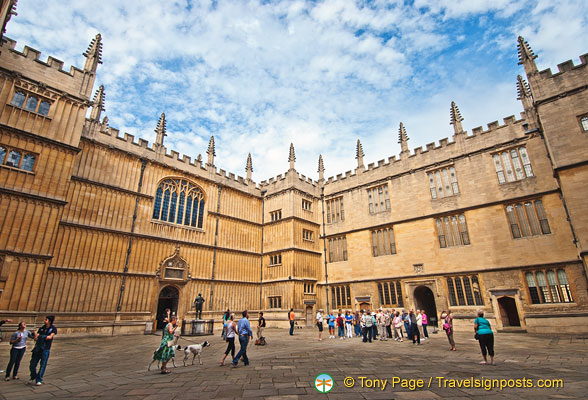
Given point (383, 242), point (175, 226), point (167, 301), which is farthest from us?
point (383, 242)

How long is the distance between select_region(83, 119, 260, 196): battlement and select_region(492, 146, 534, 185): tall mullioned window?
60.6 ft

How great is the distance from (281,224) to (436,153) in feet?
43.1

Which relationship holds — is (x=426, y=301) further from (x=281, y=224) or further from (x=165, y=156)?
(x=165, y=156)

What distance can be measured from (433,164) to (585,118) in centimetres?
795

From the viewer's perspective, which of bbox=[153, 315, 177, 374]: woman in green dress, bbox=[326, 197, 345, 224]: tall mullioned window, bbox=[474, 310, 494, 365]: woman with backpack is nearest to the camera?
bbox=[153, 315, 177, 374]: woman in green dress

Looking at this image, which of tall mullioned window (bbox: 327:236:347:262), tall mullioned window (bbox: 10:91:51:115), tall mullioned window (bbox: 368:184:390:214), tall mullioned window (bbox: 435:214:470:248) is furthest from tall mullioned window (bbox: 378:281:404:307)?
tall mullioned window (bbox: 10:91:51:115)

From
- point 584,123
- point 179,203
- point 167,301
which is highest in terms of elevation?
point 584,123

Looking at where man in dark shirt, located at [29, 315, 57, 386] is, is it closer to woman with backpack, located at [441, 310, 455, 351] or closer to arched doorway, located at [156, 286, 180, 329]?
woman with backpack, located at [441, 310, 455, 351]

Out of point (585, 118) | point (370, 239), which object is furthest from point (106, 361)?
point (585, 118)

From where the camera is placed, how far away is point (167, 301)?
65.2ft

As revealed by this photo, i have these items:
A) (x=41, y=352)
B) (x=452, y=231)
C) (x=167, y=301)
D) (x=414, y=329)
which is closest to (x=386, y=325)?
(x=414, y=329)

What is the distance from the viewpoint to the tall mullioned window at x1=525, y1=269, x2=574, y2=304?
15320mm

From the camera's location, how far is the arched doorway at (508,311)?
17.0 meters

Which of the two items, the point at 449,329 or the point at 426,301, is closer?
the point at 449,329
